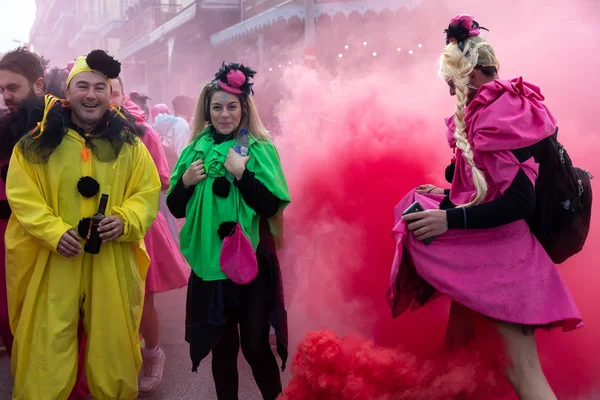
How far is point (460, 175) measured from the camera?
2.45 metres

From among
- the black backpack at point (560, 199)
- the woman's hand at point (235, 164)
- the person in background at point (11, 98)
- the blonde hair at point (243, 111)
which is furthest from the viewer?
the person in background at point (11, 98)

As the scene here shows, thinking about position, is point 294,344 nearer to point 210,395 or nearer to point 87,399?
point 210,395

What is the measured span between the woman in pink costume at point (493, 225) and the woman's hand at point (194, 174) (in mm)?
983

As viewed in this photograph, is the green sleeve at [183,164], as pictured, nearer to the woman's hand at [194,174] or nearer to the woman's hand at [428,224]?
the woman's hand at [194,174]

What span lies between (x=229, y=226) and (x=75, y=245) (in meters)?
0.72

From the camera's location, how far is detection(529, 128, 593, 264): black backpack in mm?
2238

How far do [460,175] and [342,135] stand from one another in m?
1.06

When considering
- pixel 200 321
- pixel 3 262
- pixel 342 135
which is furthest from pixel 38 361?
pixel 342 135

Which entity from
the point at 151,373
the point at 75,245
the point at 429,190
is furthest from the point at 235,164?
the point at 151,373

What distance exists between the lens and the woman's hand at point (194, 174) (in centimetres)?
273

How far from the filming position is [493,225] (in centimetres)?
218

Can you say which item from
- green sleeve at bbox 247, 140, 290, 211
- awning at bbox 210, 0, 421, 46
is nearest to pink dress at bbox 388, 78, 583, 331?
green sleeve at bbox 247, 140, 290, 211

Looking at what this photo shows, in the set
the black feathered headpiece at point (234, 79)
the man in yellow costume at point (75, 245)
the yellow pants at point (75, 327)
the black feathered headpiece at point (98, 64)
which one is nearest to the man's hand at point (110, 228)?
the man in yellow costume at point (75, 245)

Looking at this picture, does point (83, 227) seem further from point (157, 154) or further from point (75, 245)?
point (157, 154)
